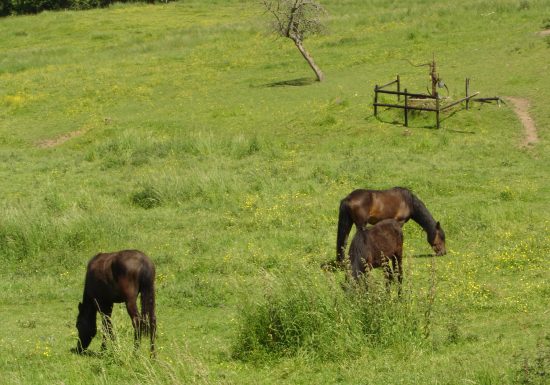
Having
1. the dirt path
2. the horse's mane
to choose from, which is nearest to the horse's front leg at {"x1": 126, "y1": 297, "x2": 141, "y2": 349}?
the horse's mane

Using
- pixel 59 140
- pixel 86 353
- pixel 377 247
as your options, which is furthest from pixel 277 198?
pixel 59 140

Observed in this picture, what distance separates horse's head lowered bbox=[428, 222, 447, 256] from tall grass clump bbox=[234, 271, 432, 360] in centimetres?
428

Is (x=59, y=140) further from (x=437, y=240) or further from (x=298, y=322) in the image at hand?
(x=298, y=322)

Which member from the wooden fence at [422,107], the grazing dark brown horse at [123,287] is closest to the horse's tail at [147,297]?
the grazing dark brown horse at [123,287]

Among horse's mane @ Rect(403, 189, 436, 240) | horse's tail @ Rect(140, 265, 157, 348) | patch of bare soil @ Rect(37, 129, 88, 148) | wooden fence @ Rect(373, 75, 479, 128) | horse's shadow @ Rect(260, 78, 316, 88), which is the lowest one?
patch of bare soil @ Rect(37, 129, 88, 148)

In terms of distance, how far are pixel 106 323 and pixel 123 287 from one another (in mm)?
527

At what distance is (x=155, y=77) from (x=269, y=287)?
31694 millimetres

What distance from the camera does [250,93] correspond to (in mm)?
36781

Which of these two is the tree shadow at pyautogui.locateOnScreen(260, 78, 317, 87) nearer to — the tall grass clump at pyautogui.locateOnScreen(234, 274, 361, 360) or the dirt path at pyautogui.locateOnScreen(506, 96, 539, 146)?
the dirt path at pyautogui.locateOnScreen(506, 96, 539, 146)

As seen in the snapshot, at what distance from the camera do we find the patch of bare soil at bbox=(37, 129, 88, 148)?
107 ft

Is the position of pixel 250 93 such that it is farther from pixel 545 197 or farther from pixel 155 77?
pixel 545 197

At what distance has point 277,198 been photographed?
68.7ft

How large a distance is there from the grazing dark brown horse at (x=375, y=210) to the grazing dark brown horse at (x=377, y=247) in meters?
1.71

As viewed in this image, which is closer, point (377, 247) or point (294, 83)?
point (377, 247)
